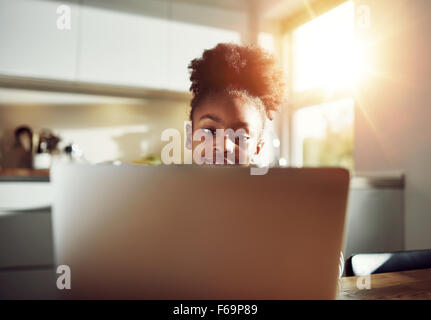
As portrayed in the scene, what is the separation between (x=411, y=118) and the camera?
196 cm

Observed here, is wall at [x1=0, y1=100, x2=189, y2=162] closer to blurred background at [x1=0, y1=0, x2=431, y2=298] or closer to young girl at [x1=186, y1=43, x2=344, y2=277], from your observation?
blurred background at [x1=0, y1=0, x2=431, y2=298]

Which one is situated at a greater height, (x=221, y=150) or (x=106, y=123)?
(x=106, y=123)

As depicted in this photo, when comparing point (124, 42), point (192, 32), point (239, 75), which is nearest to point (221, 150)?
point (239, 75)

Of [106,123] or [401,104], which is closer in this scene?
[401,104]

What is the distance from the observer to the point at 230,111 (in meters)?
1.03

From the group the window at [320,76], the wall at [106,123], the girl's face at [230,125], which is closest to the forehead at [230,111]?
the girl's face at [230,125]

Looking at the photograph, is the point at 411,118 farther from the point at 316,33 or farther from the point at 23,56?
the point at 23,56

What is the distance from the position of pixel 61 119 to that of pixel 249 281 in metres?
2.71

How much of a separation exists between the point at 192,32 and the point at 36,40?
3.73 feet

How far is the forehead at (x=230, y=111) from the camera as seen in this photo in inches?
40.0

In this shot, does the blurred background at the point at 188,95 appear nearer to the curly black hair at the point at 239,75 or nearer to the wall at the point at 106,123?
the wall at the point at 106,123

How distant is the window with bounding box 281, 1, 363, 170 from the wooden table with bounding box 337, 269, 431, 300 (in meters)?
1.55

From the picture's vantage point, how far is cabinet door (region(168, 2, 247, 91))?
296cm

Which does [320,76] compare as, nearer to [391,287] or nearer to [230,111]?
[230,111]
